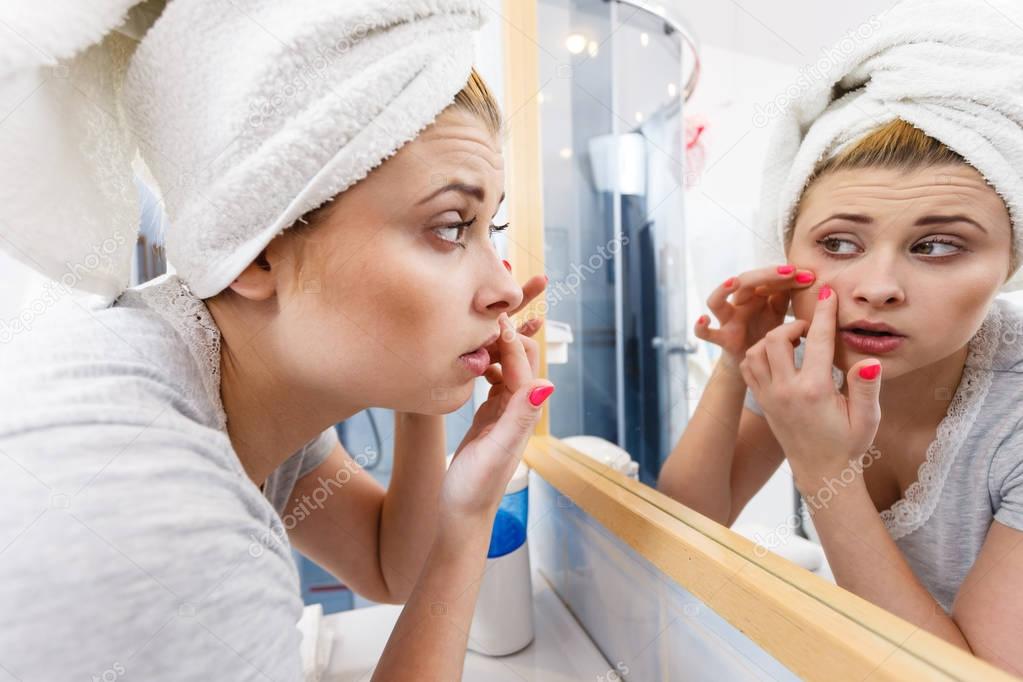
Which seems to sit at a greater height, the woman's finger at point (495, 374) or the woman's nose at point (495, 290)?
the woman's nose at point (495, 290)

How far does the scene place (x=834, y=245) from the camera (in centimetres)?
38

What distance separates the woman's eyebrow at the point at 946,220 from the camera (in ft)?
0.99

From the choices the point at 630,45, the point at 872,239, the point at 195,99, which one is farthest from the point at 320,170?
the point at 630,45

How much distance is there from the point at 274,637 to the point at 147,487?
0.44 feet

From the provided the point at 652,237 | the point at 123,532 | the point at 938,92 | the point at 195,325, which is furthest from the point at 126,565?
the point at 652,237

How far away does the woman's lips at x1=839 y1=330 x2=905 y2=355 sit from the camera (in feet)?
1.16

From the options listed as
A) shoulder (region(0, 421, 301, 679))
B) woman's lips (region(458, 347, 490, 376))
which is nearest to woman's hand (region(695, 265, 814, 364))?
woman's lips (region(458, 347, 490, 376))

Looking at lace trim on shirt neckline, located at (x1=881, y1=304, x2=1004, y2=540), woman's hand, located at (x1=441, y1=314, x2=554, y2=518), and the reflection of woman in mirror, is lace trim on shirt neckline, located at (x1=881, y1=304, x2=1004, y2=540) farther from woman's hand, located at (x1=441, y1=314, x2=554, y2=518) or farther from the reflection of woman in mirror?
woman's hand, located at (x1=441, y1=314, x2=554, y2=518)

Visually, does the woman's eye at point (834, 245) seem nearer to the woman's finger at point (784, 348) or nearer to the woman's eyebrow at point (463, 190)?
the woman's finger at point (784, 348)

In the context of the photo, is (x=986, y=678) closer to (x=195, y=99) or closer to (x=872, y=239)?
(x=872, y=239)

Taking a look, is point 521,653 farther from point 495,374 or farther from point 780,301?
point 780,301

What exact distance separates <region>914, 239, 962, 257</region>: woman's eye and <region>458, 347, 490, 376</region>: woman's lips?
360mm
